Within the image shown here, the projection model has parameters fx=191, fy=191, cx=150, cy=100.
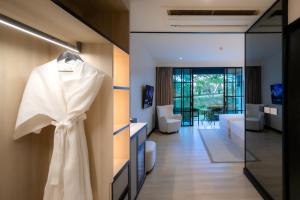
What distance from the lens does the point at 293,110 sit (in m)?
1.97

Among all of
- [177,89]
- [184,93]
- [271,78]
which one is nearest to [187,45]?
[177,89]

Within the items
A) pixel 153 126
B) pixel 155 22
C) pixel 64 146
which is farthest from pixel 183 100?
pixel 64 146

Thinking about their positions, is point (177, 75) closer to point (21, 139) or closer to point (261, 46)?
point (261, 46)

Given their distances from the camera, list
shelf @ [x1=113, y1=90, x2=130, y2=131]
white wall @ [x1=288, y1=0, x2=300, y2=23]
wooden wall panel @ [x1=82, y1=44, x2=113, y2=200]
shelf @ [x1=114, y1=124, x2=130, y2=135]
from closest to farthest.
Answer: wooden wall panel @ [x1=82, y1=44, x2=113, y2=200], shelf @ [x1=114, y1=124, x2=130, y2=135], white wall @ [x1=288, y1=0, x2=300, y2=23], shelf @ [x1=113, y1=90, x2=130, y2=131]

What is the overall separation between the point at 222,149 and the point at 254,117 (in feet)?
7.13

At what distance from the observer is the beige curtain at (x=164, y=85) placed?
26.3 feet

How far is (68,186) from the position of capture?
125 cm

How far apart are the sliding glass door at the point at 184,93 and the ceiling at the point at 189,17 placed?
5.04m

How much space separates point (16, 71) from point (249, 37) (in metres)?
3.19

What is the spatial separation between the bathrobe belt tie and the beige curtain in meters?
6.77

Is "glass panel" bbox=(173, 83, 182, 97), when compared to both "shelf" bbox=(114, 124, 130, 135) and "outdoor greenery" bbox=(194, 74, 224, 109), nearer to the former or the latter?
"outdoor greenery" bbox=(194, 74, 224, 109)

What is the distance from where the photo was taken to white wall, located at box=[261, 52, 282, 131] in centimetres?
224

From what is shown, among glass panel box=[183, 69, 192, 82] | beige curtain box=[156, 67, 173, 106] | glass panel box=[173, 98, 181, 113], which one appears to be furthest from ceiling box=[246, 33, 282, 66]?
glass panel box=[173, 98, 181, 113]

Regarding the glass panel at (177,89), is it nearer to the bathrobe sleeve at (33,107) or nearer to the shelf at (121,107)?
the shelf at (121,107)
